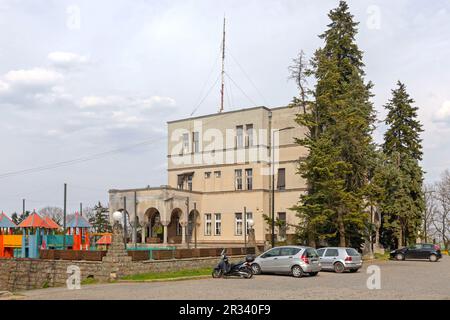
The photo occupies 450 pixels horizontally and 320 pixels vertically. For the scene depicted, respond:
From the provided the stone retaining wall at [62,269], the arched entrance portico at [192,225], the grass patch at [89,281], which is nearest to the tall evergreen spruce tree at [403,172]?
the arched entrance portico at [192,225]

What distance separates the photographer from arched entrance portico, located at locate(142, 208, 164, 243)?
171 feet

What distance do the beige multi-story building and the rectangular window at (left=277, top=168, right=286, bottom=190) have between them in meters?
0.10

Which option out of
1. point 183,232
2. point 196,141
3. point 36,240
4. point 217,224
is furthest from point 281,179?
point 36,240

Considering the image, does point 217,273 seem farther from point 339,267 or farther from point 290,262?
Answer: point 339,267

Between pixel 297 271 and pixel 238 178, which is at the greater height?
pixel 238 178

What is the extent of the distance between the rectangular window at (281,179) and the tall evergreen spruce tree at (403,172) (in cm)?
1020

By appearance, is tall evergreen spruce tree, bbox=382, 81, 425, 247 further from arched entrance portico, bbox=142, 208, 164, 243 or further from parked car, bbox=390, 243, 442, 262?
arched entrance portico, bbox=142, 208, 164, 243

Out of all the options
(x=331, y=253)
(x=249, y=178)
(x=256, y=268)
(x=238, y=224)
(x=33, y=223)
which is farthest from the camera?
(x=249, y=178)

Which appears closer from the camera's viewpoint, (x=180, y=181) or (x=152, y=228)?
(x=152, y=228)

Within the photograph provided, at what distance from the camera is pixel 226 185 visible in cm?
5344

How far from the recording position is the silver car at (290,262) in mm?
24266

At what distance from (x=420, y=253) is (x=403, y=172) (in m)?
13.0

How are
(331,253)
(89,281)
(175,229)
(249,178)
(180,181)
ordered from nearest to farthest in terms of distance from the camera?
(89,281), (331,253), (249,178), (175,229), (180,181)
